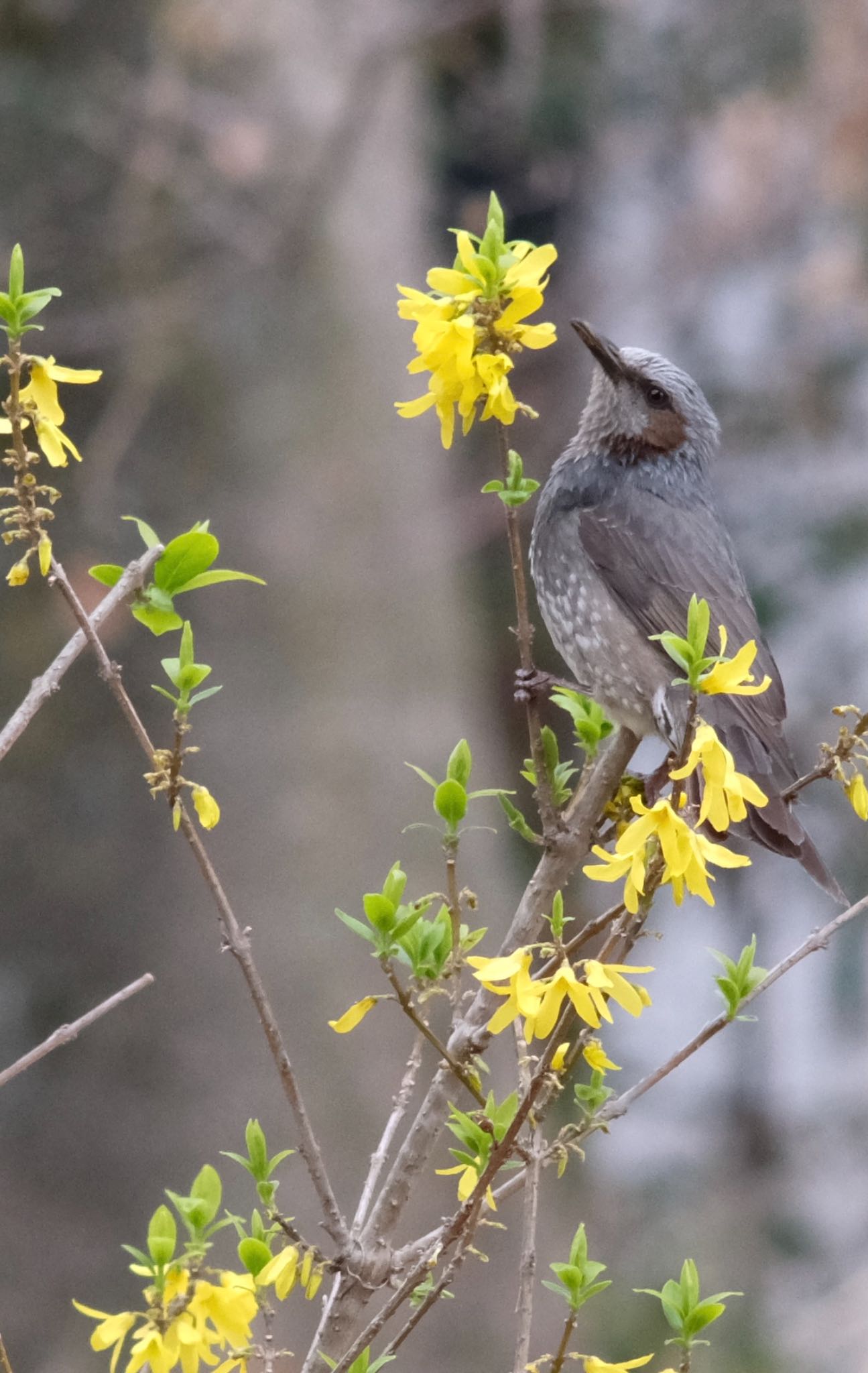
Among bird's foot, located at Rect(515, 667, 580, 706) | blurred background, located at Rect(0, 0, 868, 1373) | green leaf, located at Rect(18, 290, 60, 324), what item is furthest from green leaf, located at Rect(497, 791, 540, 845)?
blurred background, located at Rect(0, 0, 868, 1373)

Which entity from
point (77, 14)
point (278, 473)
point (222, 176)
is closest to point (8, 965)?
point (278, 473)

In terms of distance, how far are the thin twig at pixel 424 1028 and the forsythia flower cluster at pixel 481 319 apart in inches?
23.7

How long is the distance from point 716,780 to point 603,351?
204cm

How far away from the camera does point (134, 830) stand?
5.68m

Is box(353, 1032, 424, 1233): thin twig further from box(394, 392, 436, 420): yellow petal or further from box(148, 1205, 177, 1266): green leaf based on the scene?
box(394, 392, 436, 420): yellow petal

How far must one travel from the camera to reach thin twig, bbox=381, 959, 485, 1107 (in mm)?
1658

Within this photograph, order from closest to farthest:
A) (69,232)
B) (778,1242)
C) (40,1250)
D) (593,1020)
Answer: (593,1020), (40,1250), (69,232), (778,1242)

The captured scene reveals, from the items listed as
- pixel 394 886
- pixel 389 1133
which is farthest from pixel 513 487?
pixel 389 1133

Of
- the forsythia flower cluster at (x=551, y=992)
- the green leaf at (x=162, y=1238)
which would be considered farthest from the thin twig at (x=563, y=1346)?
the green leaf at (x=162, y=1238)

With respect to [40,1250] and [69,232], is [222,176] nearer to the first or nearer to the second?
[69,232]

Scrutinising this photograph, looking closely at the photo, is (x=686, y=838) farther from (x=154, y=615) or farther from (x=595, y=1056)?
(x=154, y=615)

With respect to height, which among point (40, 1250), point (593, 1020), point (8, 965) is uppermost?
point (593, 1020)

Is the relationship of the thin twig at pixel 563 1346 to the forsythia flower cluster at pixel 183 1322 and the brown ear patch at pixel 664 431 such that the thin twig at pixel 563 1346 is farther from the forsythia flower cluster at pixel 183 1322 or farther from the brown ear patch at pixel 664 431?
the brown ear patch at pixel 664 431

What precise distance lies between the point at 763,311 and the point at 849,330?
21.9 inches
